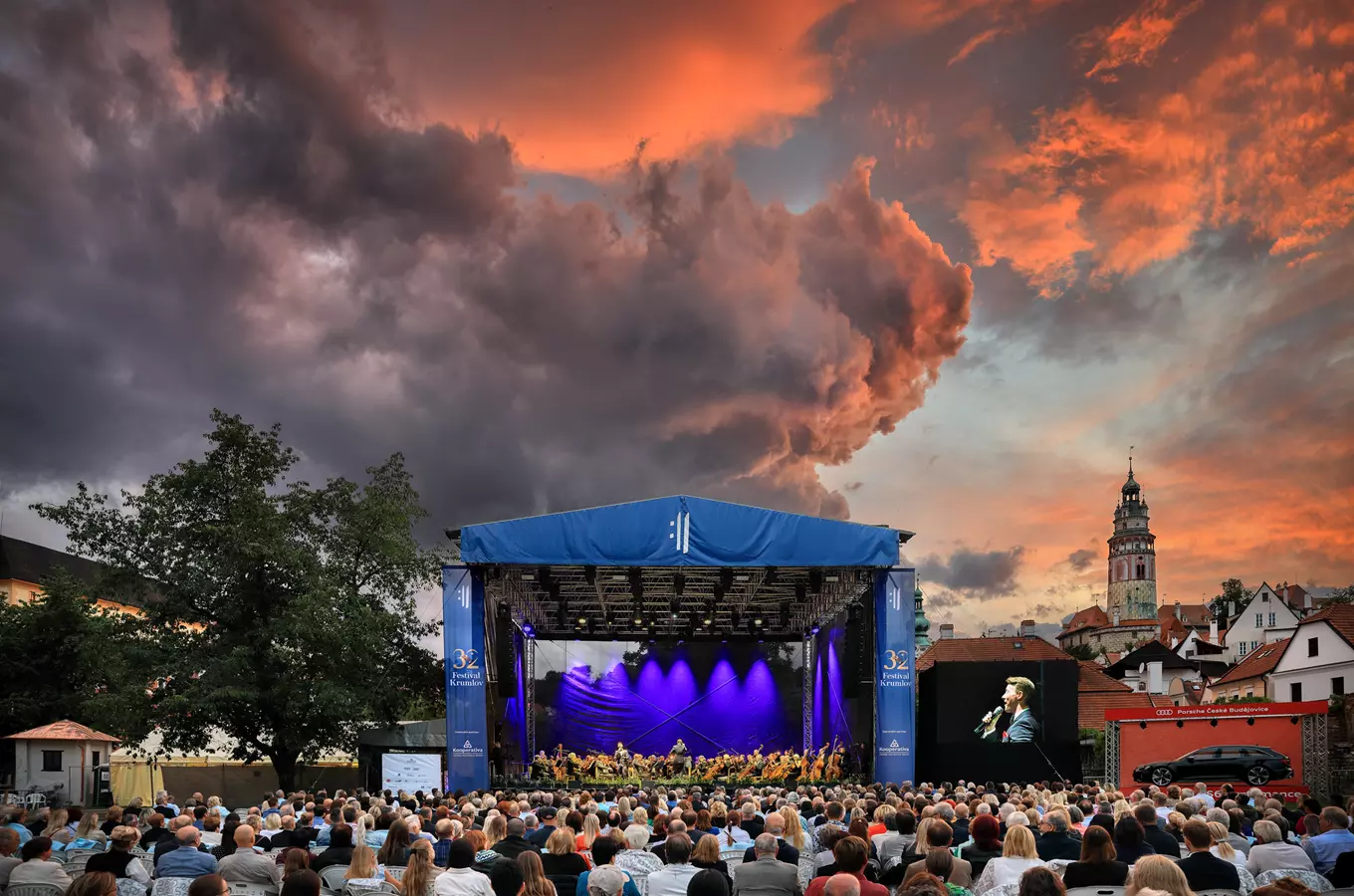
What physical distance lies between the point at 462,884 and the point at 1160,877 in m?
3.88

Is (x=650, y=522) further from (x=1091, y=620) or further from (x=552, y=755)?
(x=1091, y=620)

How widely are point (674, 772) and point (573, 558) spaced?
8.04 m

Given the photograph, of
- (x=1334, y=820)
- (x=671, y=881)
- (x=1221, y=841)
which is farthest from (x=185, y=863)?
(x=1334, y=820)

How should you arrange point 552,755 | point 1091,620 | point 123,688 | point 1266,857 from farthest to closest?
1. point 1091,620
2. point 552,755
3. point 123,688
4. point 1266,857

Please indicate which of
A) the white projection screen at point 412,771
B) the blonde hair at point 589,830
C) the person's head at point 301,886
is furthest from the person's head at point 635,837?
the white projection screen at point 412,771

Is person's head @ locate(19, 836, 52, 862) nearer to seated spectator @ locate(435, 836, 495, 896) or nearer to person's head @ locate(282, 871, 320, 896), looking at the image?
seated spectator @ locate(435, 836, 495, 896)

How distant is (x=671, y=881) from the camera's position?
24.2ft

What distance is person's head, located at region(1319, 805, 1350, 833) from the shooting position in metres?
8.99

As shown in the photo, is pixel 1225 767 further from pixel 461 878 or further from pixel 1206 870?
pixel 461 878

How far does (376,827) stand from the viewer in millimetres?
11188

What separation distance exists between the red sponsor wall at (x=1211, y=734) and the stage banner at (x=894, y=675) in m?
4.93

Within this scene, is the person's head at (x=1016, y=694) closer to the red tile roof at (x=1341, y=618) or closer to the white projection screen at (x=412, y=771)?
the white projection screen at (x=412, y=771)

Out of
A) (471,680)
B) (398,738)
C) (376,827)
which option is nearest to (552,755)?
(398,738)

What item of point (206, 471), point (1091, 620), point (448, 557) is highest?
point (206, 471)
